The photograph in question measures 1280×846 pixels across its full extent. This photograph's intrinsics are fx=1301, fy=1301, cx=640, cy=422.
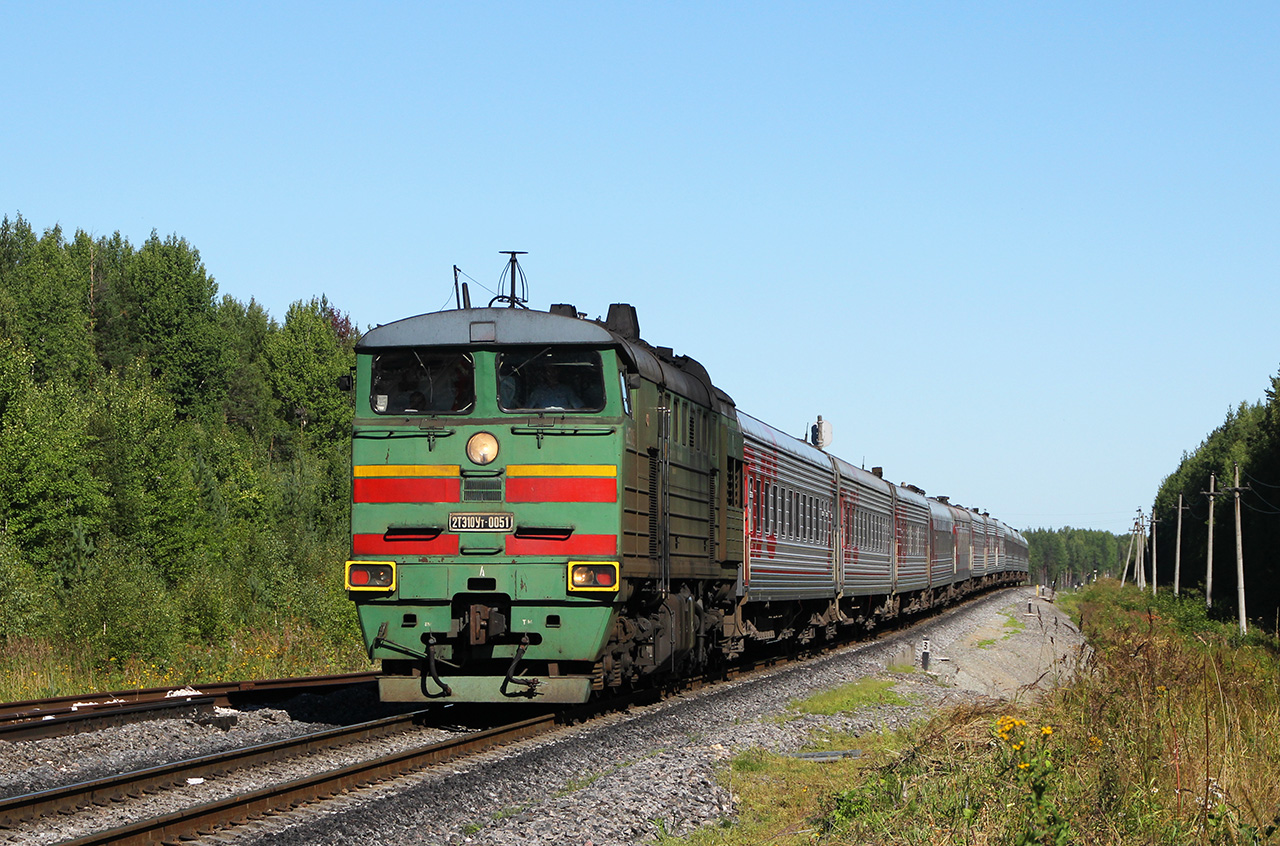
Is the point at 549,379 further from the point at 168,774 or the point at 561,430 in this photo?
the point at 168,774

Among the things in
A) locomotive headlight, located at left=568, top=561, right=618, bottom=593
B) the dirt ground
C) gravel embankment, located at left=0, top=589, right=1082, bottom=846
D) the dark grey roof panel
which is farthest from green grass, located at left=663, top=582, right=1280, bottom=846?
the dark grey roof panel

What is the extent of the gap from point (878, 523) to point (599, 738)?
20943 millimetres

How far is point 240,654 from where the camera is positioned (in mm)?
21516

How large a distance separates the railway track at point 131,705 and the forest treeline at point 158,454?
9698 millimetres

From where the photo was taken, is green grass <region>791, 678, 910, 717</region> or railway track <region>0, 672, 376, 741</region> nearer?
railway track <region>0, 672, 376, 741</region>

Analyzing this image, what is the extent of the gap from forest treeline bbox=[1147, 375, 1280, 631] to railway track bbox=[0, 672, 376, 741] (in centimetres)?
3656

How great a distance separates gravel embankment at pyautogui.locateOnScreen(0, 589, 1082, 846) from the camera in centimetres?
805

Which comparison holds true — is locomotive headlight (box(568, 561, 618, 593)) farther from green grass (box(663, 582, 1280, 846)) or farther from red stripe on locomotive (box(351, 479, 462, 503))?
green grass (box(663, 582, 1280, 846))

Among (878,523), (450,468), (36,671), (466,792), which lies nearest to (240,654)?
(36,671)

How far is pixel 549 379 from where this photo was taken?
12438 millimetres

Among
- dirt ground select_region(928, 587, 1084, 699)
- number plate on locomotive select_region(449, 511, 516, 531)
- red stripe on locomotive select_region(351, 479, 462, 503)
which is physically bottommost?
dirt ground select_region(928, 587, 1084, 699)

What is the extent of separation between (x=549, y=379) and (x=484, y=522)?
1.51 m

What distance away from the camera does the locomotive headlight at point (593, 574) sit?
1185cm

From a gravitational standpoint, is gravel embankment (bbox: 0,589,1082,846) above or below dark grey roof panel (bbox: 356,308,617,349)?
below
